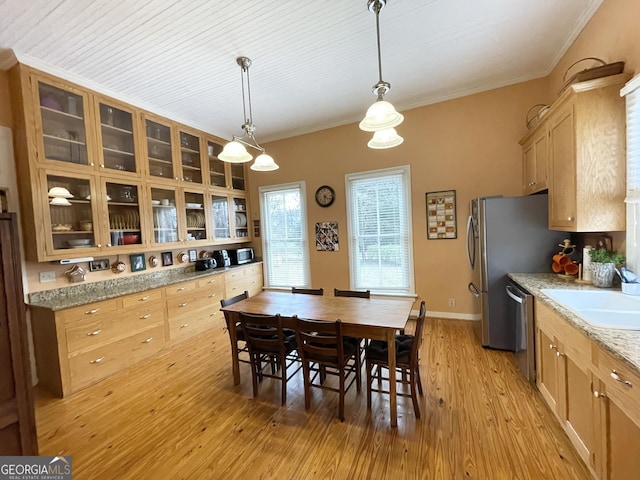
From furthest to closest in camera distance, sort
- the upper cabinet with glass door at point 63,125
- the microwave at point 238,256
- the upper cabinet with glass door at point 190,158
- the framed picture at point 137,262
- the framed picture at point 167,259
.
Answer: the microwave at point 238,256 < the upper cabinet with glass door at point 190,158 < the framed picture at point 167,259 < the framed picture at point 137,262 < the upper cabinet with glass door at point 63,125

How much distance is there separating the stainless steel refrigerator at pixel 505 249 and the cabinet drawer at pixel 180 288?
3475mm

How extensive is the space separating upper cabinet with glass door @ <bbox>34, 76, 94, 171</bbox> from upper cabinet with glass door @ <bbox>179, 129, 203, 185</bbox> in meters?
1.15

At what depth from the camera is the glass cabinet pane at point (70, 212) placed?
2.57 metres

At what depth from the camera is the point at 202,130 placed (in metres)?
4.17

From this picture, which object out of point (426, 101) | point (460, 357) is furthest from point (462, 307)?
point (426, 101)

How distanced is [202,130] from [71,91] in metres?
1.65

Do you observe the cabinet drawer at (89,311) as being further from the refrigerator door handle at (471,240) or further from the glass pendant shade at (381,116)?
the refrigerator door handle at (471,240)

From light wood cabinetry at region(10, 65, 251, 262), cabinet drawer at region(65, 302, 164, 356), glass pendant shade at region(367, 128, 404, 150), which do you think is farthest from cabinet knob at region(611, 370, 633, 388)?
light wood cabinetry at region(10, 65, 251, 262)

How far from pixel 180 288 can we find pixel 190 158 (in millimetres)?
1971

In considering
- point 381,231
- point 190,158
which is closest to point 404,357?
point 381,231

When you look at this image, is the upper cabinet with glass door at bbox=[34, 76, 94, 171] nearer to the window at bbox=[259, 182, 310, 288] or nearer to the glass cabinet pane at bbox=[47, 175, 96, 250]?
the glass cabinet pane at bbox=[47, 175, 96, 250]

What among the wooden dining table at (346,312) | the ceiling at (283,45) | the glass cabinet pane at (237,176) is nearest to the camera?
the wooden dining table at (346,312)

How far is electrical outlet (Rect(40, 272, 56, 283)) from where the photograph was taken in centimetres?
263

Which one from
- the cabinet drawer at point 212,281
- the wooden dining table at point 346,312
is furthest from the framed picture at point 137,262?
the wooden dining table at point 346,312
